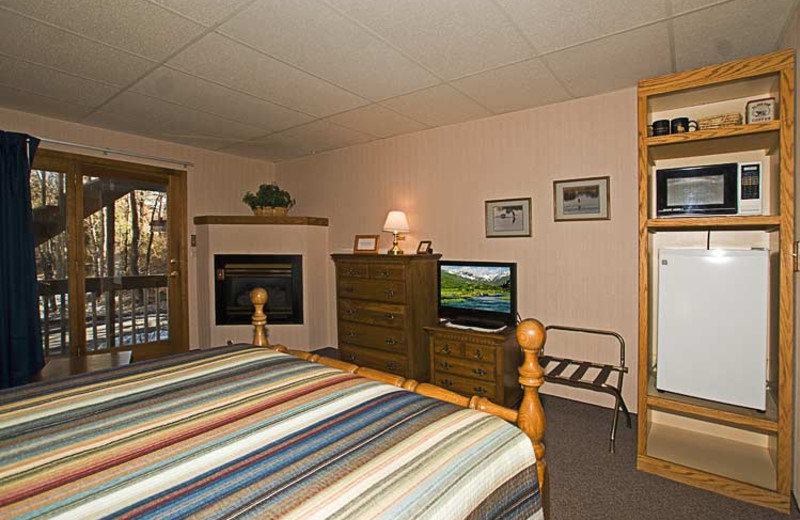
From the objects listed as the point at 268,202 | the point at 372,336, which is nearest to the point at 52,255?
the point at 268,202

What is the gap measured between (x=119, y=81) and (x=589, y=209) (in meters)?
3.61

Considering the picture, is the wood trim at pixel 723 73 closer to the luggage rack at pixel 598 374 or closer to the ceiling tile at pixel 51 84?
the luggage rack at pixel 598 374

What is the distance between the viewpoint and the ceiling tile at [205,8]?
1919 mm

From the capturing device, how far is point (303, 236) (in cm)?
484

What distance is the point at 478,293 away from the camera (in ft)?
11.2

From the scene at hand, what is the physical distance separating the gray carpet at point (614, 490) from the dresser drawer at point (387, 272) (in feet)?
5.48

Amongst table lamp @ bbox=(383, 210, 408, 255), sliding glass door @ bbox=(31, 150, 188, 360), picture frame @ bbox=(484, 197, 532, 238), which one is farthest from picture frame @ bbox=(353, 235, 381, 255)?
sliding glass door @ bbox=(31, 150, 188, 360)

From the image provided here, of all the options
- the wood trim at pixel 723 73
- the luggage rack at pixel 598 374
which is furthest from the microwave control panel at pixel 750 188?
the luggage rack at pixel 598 374

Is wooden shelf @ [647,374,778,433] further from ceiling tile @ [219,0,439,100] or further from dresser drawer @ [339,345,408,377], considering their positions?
ceiling tile @ [219,0,439,100]

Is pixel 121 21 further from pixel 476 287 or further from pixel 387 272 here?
pixel 476 287

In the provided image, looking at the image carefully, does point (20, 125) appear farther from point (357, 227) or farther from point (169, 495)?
→ point (169, 495)

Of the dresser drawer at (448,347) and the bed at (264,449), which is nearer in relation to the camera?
the bed at (264,449)

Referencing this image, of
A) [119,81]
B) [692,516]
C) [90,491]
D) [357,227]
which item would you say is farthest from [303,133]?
[692,516]

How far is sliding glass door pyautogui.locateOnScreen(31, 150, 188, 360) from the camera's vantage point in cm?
376
